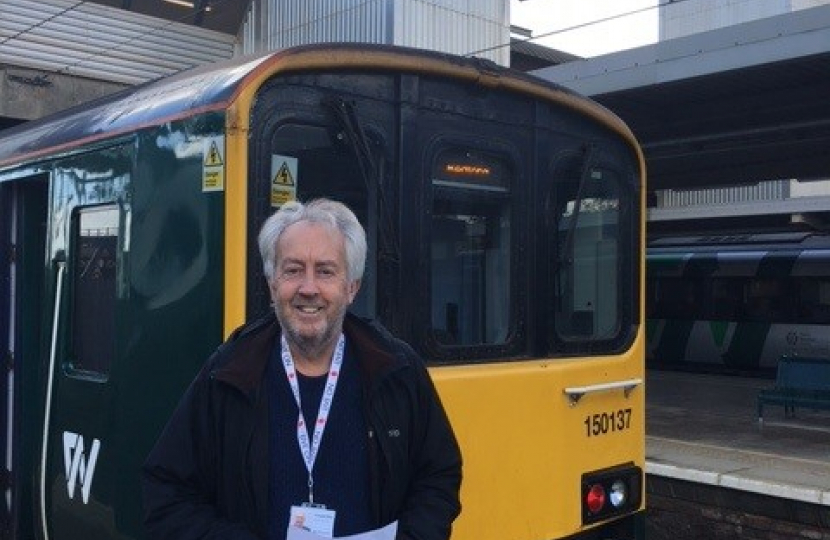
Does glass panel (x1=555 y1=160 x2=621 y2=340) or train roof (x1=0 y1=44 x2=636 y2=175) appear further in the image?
glass panel (x1=555 y1=160 x2=621 y2=340)

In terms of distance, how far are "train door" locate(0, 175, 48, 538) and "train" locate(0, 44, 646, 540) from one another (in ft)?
0.04

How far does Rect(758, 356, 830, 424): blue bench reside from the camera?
35.2 feet

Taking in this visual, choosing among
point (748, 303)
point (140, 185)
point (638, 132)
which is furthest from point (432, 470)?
point (748, 303)

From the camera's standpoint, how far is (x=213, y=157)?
2.86 metres

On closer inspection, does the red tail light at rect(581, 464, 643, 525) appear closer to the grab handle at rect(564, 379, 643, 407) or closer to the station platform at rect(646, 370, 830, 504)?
the grab handle at rect(564, 379, 643, 407)

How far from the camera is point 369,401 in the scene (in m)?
2.22

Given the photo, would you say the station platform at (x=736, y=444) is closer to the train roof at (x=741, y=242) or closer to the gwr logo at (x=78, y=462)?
the train roof at (x=741, y=242)

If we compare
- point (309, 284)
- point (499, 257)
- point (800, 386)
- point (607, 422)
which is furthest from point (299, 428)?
point (800, 386)

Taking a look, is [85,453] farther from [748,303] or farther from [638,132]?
Answer: [748,303]

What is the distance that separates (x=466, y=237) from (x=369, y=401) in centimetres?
143

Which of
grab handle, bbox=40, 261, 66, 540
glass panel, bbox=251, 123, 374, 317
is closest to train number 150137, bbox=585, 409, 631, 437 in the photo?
glass panel, bbox=251, 123, 374, 317

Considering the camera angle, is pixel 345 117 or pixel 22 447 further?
pixel 22 447

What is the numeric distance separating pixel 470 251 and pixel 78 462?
1.69 m

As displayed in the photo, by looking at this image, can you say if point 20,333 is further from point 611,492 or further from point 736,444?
point 736,444
